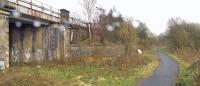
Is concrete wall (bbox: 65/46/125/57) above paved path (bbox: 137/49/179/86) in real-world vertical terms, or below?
above

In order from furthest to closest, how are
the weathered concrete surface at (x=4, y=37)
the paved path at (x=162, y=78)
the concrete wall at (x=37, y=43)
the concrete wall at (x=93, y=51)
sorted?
1. the concrete wall at (x=93, y=51)
2. the concrete wall at (x=37, y=43)
3. the weathered concrete surface at (x=4, y=37)
4. the paved path at (x=162, y=78)

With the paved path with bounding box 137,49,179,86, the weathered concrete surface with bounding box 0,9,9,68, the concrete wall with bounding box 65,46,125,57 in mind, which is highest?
the weathered concrete surface with bounding box 0,9,9,68

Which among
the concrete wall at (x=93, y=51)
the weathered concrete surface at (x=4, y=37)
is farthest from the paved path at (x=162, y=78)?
the concrete wall at (x=93, y=51)

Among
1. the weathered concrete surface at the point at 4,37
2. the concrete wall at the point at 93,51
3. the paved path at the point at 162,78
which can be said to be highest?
the weathered concrete surface at the point at 4,37

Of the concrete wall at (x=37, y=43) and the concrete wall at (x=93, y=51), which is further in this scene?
the concrete wall at (x=93, y=51)

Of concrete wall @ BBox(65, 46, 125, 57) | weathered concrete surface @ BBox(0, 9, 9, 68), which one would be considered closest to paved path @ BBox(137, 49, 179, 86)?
weathered concrete surface @ BBox(0, 9, 9, 68)

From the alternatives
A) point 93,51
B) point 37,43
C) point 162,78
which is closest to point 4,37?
point 162,78

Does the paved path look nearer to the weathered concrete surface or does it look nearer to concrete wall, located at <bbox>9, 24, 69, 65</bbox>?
the weathered concrete surface

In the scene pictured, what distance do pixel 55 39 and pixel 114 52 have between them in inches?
420

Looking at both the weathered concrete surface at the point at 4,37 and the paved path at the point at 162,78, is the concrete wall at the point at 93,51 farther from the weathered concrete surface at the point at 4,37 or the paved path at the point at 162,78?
the weathered concrete surface at the point at 4,37

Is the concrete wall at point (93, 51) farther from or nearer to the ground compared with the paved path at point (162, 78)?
farther from the ground

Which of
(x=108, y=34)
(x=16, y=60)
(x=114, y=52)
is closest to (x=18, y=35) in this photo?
(x=16, y=60)

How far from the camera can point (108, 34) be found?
5766 centimetres

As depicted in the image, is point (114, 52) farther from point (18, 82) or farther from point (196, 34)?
point (18, 82)
